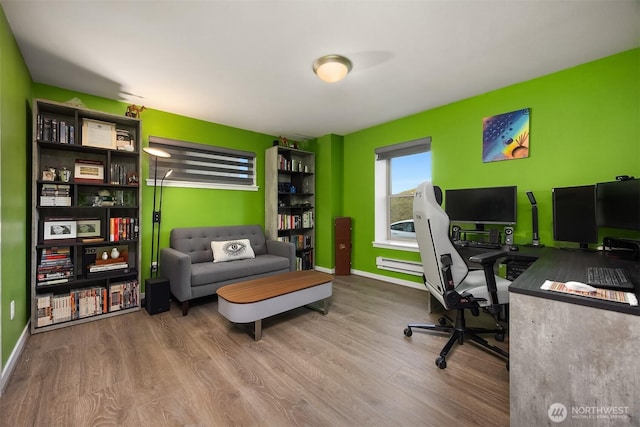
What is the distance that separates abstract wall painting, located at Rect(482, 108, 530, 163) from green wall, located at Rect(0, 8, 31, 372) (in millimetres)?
4167

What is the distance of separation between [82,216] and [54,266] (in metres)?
0.59

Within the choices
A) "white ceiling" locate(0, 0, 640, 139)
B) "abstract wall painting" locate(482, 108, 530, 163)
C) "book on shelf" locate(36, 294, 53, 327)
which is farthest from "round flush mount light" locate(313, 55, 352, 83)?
"book on shelf" locate(36, 294, 53, 327)

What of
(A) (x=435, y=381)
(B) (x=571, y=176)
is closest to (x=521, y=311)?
(A) (x=435, y=381)

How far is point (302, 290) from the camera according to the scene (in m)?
2.47

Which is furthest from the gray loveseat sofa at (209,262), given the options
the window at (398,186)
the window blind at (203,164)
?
the window at (398,186)

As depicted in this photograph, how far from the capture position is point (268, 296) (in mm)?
2211

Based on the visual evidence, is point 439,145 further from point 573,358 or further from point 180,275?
point 180,275

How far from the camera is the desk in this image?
92 cm

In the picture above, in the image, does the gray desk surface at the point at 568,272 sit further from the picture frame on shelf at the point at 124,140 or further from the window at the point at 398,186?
the picture frame on shelf at the point at 124,140

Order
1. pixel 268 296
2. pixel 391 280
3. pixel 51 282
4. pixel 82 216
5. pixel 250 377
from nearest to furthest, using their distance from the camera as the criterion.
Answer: pixel 250 377
pixel 268 296
pixel 51 282
pixel 82 216
pixel 391 280

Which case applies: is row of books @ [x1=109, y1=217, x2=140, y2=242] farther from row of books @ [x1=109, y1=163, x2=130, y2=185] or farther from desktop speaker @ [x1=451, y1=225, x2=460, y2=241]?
desktop speaker @ [x1=451, y1=225, x2=460, y2=241]

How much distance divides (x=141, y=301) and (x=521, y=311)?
11.6 ft

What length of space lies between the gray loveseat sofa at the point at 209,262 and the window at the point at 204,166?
2.33 feet

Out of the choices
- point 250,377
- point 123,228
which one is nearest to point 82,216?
point 123,228
